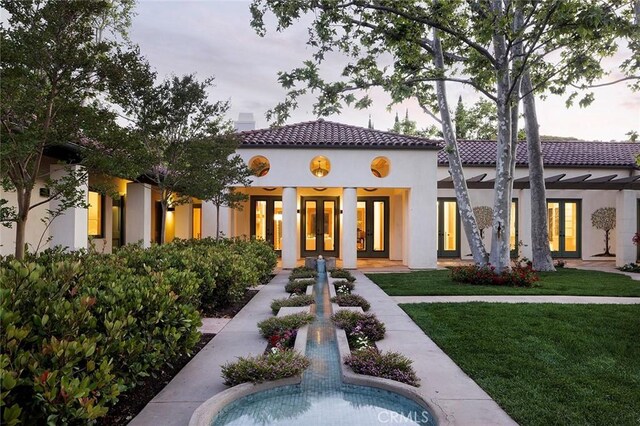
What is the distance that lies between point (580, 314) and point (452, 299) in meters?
2.47

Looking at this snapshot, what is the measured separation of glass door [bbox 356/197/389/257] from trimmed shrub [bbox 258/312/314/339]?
13359mm

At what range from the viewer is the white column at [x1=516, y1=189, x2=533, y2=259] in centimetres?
1864

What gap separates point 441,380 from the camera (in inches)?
175

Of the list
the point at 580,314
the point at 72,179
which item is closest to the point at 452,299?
the point at 580,314

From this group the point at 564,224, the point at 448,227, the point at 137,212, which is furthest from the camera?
the point at 564,224

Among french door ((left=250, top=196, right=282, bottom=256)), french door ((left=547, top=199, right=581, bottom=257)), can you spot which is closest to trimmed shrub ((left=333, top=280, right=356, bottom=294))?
french door ((left=250, top=196, right=282, bottom=256))

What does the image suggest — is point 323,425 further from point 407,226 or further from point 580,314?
point 407,226

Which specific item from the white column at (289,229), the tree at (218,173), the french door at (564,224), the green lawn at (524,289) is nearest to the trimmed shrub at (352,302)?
the green lawn at (524,289)

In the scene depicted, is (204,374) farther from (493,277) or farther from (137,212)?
(137,212)

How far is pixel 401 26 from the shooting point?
10.6 meters

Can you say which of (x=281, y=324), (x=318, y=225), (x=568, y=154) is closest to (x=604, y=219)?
(x=568, y=154)

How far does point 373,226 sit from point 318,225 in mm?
2602

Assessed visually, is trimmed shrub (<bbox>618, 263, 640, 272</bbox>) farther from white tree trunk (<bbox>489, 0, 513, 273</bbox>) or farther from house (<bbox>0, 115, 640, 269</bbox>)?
white tree trunk (<bbox>489, 0, 513, 273</bbox>)

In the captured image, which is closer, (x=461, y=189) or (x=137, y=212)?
(x=461, y=189)
